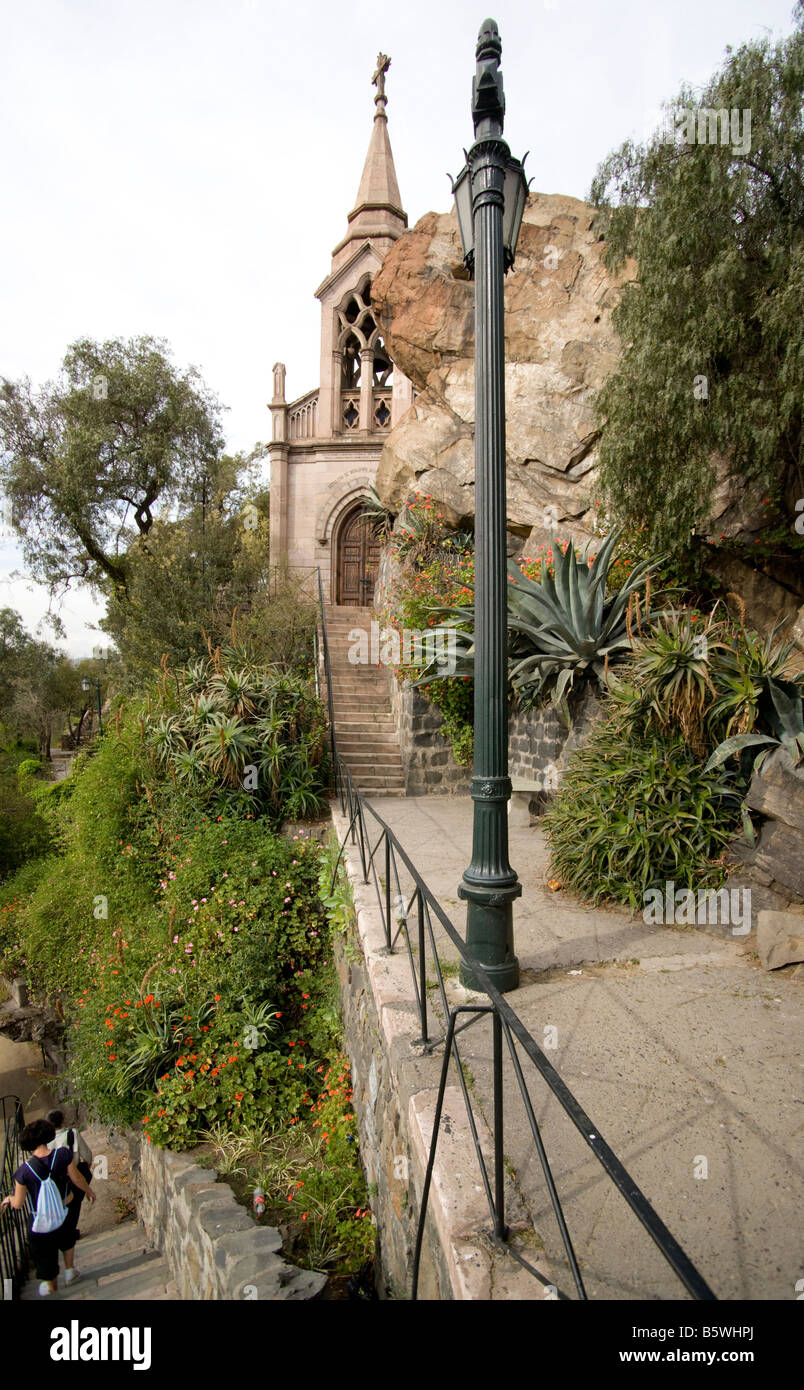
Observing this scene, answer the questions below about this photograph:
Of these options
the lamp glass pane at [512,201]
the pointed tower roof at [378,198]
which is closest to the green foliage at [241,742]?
the lamp glass pane at [512,201]

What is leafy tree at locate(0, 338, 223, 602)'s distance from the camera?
640 inches

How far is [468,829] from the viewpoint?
7293mm

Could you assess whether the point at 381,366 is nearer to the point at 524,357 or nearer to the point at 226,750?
the point at 524,357

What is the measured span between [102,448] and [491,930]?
1632 cm

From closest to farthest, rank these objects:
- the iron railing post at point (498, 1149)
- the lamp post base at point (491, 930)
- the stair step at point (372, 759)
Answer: the iron railing post at point (498, 1149), the lamp post base at point (491, 930), the stair step at point (372, 759)

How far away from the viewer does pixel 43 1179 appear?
5180 millimetres

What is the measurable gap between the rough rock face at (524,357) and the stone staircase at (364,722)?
8.97 ft

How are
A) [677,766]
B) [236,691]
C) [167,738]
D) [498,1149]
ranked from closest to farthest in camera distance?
[498,1149]
[677,766]
[167,738]
[236,691]

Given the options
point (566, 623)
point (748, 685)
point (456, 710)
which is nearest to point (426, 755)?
point (456, 710)

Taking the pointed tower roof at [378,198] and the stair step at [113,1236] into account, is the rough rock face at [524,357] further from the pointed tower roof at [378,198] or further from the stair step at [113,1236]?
the stair step at [113,1236]

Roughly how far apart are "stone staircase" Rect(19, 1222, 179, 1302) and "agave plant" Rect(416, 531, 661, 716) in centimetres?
531

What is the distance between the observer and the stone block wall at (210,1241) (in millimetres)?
3221
